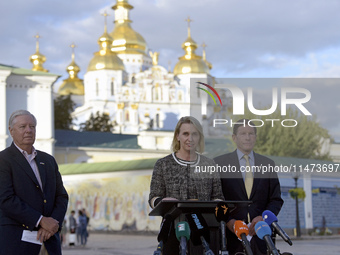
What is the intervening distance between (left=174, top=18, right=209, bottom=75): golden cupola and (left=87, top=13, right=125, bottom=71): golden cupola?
623 cm

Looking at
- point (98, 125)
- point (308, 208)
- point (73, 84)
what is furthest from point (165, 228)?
point (73, 84)

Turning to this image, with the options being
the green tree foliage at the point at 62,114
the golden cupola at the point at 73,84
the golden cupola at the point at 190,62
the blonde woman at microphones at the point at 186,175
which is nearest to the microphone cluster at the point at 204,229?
the blonde woman at microphones at the point at 186,175

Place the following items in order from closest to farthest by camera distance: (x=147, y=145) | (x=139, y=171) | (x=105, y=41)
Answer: (x=139, y=171) < (x=147, y=145) < (x=105, y=41)

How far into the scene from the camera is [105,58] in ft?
257

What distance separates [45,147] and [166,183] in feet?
126

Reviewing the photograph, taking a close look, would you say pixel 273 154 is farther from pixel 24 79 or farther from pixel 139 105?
pixel 139 105

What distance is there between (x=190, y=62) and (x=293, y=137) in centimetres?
7624

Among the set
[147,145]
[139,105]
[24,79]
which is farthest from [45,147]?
[139,105]

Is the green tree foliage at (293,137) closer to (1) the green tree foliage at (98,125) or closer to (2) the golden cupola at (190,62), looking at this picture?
(1) the green tree foliage at (98,125)

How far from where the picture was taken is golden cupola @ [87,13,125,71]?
78225 millimetres

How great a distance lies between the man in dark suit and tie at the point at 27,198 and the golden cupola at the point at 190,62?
75376 millimetres

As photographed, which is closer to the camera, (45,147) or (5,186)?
(5,186)

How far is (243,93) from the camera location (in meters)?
5.00

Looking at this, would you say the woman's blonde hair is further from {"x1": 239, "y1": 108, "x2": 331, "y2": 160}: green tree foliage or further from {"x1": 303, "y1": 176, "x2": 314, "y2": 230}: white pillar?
{"x1": 303, "y1": 176, "x2": 314, "y2": 230}: white pillar
